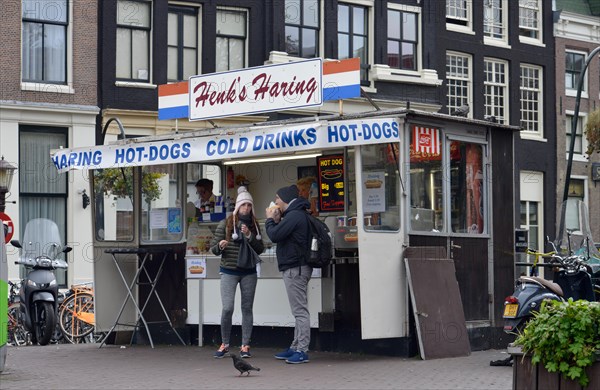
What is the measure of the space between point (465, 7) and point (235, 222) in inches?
1101

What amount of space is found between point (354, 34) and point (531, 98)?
9.32 meters

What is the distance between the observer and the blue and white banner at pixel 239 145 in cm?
1422

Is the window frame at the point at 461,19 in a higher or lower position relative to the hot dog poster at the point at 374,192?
higher

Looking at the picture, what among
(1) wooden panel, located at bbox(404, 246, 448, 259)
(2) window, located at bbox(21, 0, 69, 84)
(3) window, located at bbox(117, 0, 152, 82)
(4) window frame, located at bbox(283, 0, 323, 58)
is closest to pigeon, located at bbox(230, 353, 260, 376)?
(1) wooden panel, located at bbox(404, 246, 448, 259)

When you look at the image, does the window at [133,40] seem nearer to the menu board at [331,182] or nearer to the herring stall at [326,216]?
the herring stall at [326,216]

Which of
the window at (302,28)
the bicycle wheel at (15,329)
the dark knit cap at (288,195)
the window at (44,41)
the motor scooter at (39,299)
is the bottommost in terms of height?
the bicycle wheel at (15,329)

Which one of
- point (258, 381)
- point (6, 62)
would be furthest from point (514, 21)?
point (258, 381)

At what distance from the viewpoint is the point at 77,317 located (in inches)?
858

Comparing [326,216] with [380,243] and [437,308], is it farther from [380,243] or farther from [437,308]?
[437,308]

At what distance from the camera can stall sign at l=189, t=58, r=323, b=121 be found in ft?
50.0

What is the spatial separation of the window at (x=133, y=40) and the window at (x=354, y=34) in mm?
6353

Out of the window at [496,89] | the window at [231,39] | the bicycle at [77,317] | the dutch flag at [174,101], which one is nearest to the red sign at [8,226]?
the bicycle at [77,317]

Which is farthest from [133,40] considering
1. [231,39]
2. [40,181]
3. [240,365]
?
[240,365]

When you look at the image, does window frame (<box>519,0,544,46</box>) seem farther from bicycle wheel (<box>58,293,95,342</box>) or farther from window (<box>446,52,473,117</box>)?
bicycle wheel (<box>58,293,95,342</box>)
